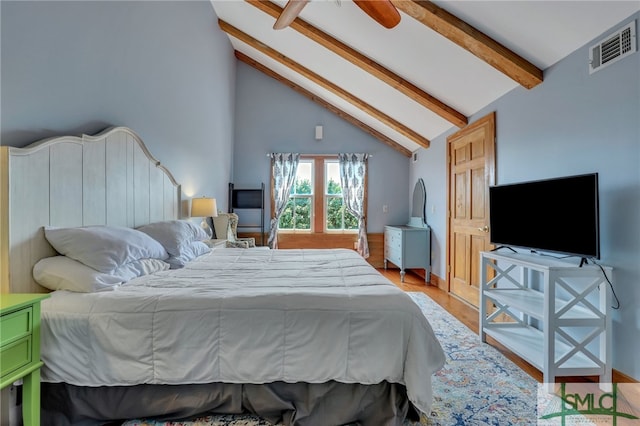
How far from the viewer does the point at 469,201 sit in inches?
148

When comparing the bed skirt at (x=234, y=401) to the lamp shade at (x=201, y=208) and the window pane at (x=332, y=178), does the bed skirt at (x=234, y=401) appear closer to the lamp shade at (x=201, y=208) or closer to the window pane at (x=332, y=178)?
the lamp shade at (x=201, y=208)

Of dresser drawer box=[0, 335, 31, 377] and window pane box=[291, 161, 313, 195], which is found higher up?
window pane box=[291, 161, 313, 195]

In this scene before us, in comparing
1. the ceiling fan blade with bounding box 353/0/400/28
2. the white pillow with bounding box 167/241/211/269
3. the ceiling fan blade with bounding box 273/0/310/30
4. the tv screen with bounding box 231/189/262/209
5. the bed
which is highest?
the ceiling fan blade with bounding box 273/0/310/30

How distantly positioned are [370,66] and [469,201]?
6.50ft

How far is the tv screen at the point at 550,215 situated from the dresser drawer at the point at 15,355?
112 inches

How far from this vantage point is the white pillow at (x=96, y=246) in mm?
1681

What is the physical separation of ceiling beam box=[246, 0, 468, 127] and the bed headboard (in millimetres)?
2386

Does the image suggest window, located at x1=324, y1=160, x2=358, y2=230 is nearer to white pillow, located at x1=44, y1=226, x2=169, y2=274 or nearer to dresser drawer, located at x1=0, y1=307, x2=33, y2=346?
white pillow, located at x1=44, y1=226, x2=169, y2=274

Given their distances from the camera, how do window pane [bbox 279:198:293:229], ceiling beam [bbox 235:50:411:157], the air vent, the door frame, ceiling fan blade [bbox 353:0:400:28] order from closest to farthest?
the air vent
ceiling fan blade [bbox 353:0:400:28]
the door frame
ceiling beam [bbox 235:50:411:157]
window pane [bbox 279:198:293:229]

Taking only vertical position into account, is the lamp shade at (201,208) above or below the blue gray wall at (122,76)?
below

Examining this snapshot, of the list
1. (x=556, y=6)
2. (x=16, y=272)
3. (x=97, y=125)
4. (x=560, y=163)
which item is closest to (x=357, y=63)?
(x=556, y=6)

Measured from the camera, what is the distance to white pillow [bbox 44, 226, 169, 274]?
1681mm

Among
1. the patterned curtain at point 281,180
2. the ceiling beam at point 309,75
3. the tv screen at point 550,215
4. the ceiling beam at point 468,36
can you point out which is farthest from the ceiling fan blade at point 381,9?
the patterned curtain at point 281,180

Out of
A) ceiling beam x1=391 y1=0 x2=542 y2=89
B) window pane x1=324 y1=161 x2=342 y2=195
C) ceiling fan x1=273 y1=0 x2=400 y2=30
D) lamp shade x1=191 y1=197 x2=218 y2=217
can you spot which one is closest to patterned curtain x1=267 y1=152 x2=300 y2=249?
window pane x1=324 y1=161 x2=342 y2=195
